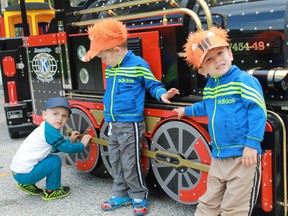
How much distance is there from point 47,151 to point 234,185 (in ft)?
5.57

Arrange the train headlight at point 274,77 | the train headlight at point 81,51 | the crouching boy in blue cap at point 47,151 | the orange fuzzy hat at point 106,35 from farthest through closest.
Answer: the train headlight at point 81,51
the crouching boy in blue cap at point 47,151
the orange fuzzy hat at point 106,35
the train headlight at point 274,77

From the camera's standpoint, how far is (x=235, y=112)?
212cm

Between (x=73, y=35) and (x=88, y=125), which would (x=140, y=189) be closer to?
(x=88, y=125)

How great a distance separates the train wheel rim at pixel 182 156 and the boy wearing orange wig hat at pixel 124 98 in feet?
0.50

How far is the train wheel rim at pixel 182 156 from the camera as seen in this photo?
8.60ft

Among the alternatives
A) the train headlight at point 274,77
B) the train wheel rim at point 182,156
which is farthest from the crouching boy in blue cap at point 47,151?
the train headlight at point 274,77

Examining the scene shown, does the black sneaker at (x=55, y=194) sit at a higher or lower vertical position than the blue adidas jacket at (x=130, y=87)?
lower

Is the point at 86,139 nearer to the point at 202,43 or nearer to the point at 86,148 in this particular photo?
the point at 86,148

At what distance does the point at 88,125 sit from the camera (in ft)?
11.5

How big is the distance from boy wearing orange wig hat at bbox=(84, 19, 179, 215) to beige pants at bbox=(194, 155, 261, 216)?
0.66 metres

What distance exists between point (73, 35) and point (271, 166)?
208 centimetres

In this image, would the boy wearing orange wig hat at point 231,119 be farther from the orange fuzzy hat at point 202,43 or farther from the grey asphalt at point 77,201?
the grey asphalt at point 77,201

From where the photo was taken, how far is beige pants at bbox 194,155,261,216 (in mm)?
2146

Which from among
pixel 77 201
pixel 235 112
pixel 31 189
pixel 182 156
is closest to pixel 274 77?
pixel 235 112
